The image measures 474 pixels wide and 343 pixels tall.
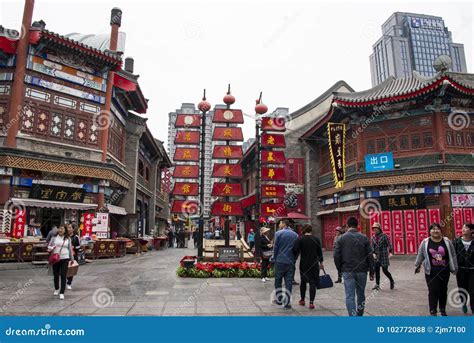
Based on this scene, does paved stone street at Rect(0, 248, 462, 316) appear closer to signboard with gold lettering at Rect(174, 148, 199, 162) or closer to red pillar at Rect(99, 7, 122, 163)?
signboard with gold lettering at Rect(174, 148, 199, 162)

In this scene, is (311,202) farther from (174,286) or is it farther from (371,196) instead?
(174,286)

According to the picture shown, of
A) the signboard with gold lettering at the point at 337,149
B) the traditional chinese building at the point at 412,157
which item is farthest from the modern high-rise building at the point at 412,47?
the signboard with gold lettering at the point at 337,149

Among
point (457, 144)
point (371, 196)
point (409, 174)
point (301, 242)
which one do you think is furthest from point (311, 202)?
point (301, 242)

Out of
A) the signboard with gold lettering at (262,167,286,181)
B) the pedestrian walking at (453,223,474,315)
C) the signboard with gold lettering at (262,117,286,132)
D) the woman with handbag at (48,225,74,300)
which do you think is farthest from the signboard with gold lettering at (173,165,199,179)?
the pedestrian walking at (453,223,474,315)

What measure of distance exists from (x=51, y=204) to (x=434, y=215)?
61.6 feet

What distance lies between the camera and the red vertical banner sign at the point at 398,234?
60.7ft

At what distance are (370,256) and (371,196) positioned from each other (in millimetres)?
14529

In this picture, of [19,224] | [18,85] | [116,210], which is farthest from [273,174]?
[18,85]

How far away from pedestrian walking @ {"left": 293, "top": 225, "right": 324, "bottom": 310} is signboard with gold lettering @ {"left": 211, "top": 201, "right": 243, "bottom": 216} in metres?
6.28

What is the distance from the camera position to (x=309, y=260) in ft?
24.0

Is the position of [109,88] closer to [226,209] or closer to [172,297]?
[226,209]

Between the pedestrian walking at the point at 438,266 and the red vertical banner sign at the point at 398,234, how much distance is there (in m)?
13.2

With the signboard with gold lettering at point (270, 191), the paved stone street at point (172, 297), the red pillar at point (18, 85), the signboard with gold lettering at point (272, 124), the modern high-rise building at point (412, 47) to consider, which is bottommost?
the paved stone street at point (172, 297)

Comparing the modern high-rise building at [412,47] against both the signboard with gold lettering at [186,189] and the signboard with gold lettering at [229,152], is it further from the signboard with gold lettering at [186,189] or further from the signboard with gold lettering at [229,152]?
the signboard with gold lettering at [186,189]
